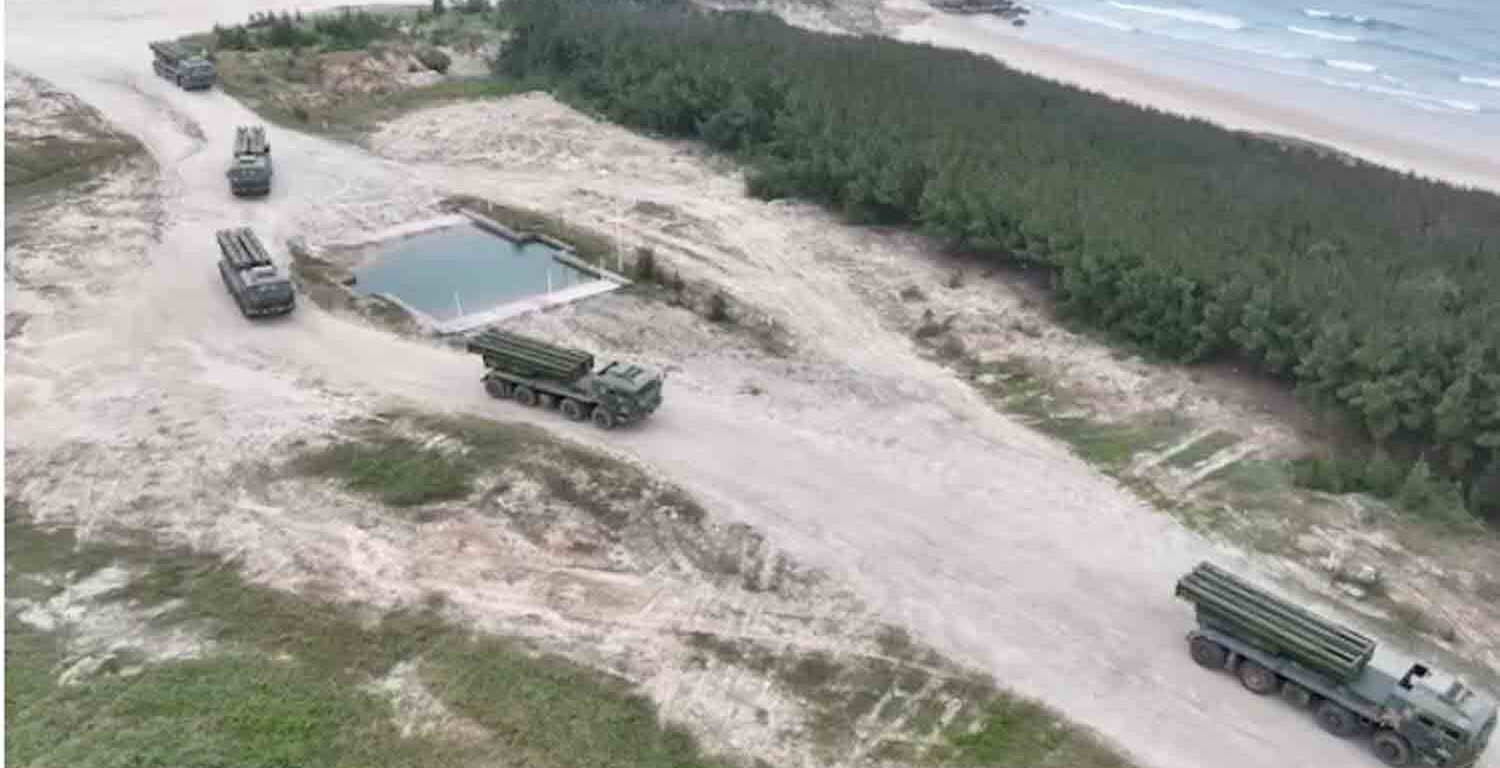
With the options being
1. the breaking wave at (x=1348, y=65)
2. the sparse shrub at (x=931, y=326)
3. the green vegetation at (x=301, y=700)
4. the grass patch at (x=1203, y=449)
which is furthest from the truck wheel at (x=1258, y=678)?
the breaking wave at (x=1348, y=65)

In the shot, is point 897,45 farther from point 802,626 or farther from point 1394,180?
point 802,626

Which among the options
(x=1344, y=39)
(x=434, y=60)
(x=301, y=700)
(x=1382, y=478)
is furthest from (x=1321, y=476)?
(x=1344, y=39)

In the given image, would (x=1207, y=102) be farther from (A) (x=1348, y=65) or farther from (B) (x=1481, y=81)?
(B) (x=1481, y=81)

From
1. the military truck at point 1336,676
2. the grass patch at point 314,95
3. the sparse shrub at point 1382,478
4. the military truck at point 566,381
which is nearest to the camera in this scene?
the military truck at point 1336,676

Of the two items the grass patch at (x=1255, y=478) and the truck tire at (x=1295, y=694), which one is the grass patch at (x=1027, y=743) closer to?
the truck tire at (x=1295, y=694)

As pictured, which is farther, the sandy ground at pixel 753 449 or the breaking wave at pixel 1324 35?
the breaking wave at pixel 1324 35

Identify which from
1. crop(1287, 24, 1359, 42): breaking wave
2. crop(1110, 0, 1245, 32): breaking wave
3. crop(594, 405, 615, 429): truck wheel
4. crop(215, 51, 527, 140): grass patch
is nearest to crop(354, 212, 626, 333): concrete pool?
crop(594, 405, 615, 429): truck wheel
